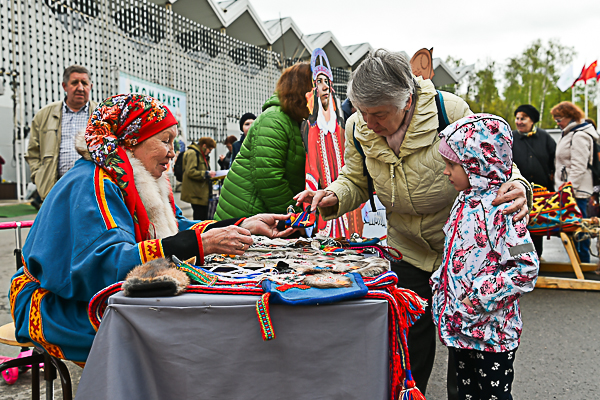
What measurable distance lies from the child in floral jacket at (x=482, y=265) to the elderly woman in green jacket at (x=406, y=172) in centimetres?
9

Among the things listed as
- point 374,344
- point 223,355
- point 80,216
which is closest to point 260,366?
point 223,355

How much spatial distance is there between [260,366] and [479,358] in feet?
3.20

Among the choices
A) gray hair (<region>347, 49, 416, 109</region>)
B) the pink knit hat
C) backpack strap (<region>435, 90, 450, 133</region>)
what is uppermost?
gray hair (<region>347, 49, 416, 109</region>)

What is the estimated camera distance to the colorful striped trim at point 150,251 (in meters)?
1.56

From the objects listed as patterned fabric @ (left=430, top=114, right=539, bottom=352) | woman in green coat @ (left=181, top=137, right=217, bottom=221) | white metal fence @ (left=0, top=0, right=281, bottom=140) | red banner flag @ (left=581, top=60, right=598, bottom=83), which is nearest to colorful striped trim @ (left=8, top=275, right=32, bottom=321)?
patterned fabric @ (left=430, top=114, right=539, bottom=352)

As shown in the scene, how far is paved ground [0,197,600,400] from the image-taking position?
272cm

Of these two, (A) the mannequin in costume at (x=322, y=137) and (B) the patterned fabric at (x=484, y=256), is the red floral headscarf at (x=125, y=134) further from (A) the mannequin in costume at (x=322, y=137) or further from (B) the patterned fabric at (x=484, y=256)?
(A) the mannequin in costume at (x=322, y=137)

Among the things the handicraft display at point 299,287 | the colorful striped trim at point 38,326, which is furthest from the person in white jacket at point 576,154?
the colorful striped trim at point 38,326

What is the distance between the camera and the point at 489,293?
1.69m

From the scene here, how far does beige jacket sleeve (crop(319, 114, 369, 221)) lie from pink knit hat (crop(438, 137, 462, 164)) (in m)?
0.54

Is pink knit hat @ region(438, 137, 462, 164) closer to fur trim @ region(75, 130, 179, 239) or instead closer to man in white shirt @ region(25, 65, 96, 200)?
fur trim @ region(75, 130, 179, 239)

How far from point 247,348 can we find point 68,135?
3644 millimetres

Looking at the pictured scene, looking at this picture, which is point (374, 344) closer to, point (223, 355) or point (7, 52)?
point (223, 355)

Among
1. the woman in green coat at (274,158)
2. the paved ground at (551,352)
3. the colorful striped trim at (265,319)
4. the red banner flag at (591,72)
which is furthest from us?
the red banner flag at (591,72)
